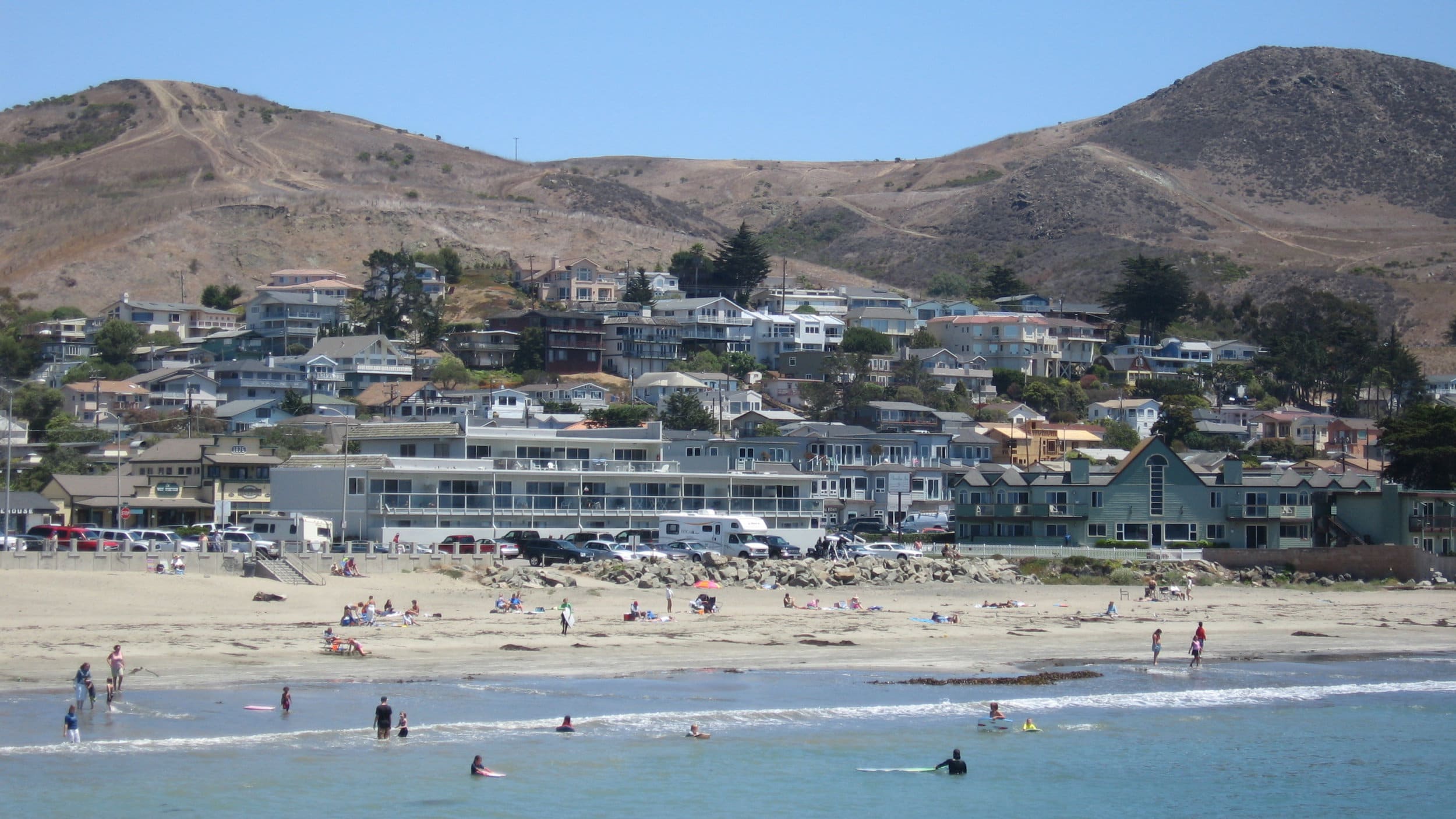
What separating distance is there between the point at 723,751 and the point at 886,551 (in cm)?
3245

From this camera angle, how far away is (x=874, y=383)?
107 meters

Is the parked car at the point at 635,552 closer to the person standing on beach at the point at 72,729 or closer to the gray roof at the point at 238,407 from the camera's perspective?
the person standing on beach at the point at 72,729

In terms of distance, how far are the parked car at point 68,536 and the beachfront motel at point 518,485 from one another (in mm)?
7256

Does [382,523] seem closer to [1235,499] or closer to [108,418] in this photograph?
[1235,499]

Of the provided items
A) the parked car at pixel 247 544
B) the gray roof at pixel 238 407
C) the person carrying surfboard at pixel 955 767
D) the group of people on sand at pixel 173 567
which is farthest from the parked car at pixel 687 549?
Answer: the gray roof at pixel 238 407

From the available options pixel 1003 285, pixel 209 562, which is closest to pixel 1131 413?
pixel 1003 285

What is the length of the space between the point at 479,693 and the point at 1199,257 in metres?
173

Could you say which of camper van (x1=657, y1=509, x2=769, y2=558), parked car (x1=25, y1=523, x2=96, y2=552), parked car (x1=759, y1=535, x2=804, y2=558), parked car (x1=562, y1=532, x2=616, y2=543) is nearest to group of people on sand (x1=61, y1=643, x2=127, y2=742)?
parked car (x1=25, y1=523, x2=96, y2=552)

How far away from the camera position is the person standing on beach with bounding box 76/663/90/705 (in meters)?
26.8

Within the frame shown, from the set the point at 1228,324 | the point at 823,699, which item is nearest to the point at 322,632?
the point at 823,699

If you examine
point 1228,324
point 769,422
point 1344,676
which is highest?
point 1228,324

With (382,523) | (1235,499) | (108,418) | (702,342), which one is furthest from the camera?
(702,342)

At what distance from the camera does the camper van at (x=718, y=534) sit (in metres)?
57.0

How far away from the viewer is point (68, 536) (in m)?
50.7
